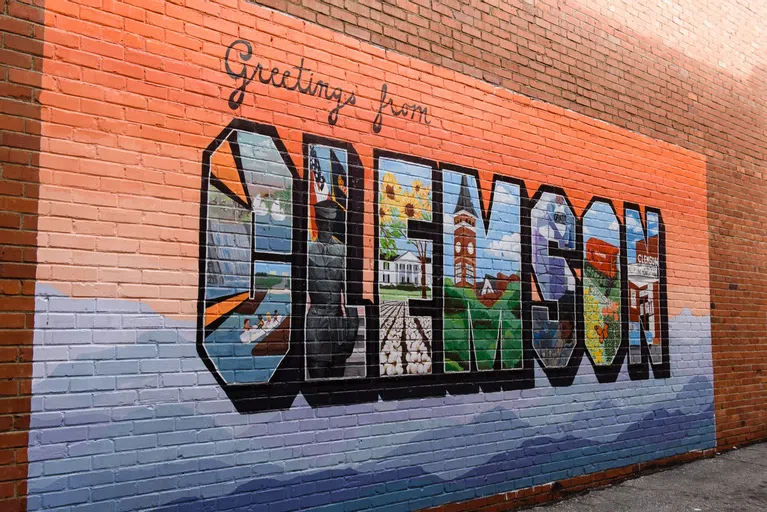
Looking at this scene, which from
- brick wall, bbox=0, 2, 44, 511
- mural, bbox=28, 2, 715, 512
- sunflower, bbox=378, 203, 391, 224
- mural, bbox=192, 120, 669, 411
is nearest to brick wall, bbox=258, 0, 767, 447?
mural, bbox=28, 2, 715, 512

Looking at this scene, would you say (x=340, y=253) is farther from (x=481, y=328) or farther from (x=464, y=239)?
(x=481, y=328)

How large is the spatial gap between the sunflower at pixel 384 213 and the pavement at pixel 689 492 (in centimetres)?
301

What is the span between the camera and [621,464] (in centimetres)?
697

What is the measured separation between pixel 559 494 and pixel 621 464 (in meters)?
1.16

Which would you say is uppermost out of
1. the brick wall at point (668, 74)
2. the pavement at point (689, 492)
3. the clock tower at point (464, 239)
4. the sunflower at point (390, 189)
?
the brick wall at point (668, 74)

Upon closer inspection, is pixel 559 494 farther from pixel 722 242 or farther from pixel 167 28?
pixel 167 28

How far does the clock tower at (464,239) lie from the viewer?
566 centimetres

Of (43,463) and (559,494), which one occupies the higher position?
(43,463)

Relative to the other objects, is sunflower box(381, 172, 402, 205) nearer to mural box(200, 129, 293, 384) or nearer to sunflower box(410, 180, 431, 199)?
sunflower box(410, 180, 431, 199)

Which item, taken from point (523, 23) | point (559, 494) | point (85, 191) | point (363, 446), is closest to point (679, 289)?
point (559, 494)

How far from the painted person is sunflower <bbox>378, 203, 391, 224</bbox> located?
0.41m

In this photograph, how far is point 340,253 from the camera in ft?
16.0

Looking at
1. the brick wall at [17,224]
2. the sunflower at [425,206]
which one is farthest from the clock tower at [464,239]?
the brick wall at [17,224]

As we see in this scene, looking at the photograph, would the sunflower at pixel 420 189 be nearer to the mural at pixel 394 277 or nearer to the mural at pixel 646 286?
the mural at pixel 394 277
